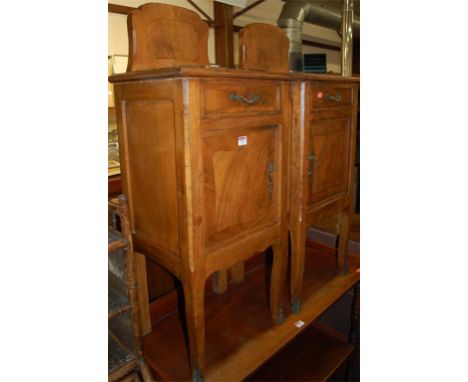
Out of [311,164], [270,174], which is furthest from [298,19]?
[270,174]

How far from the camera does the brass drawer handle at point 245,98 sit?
3.72 ft

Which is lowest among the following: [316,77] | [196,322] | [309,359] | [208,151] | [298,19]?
[309,359]

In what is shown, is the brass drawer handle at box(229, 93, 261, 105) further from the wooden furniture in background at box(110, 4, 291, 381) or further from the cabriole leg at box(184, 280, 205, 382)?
the cabriole leg at box(184, 280, 205, 382)

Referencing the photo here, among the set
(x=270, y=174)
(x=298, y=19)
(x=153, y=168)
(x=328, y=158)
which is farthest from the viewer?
(x=298, y=19)

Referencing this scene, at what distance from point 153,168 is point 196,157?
21cm

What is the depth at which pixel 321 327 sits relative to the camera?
2.24m

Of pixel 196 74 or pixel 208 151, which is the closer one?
pixel 196 74

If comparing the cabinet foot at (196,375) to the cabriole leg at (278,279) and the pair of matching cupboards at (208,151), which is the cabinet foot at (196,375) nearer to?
the pair of matching cupboards at (208,151)

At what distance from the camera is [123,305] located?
1243mm

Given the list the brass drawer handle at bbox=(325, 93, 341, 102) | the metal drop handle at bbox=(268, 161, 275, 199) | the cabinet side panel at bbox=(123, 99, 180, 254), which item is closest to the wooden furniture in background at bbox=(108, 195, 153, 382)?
the cabinet side panel at bbox=(123, 99, 180, 254)

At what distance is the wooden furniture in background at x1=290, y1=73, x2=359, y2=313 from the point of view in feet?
4.70

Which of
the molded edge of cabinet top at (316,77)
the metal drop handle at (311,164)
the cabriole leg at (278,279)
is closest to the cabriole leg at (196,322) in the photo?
the cabriole leg at (278,279)

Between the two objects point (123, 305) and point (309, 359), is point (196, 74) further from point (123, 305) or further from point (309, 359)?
point (309, 359)
